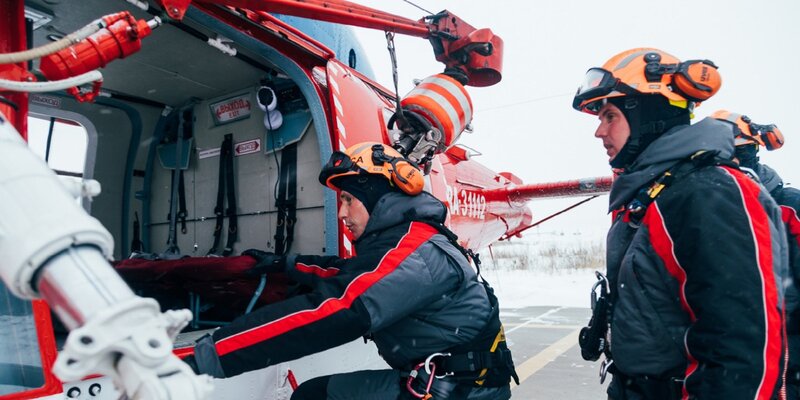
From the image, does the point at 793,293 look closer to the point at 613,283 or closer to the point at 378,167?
the point at 613,283

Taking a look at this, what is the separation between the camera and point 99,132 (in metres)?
4.43

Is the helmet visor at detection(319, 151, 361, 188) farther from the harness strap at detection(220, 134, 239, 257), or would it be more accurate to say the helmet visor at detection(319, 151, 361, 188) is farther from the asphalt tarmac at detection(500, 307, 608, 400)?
the asphalt tarmac at detection(500, 307, 608, 400)

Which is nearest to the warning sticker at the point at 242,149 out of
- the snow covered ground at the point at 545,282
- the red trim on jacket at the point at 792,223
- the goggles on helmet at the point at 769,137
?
the red trim on jacket at the point at 792,223

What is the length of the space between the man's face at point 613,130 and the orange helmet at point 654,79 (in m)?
0.05

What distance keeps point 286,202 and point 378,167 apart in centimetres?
140

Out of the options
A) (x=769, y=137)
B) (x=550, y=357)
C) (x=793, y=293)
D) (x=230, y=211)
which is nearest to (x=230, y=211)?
(x=230, y=211)

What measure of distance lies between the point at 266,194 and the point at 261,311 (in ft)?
7.03

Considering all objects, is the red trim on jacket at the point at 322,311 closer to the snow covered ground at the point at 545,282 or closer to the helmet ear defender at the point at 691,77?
the helmet ear defender at the point at 691,77

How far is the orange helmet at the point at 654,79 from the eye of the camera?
76.4 inches

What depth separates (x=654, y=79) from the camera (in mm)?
1981

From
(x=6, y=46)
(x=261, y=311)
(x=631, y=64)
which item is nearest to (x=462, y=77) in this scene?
(x=631, y=64)

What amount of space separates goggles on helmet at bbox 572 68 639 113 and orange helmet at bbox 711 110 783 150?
2.59 meters

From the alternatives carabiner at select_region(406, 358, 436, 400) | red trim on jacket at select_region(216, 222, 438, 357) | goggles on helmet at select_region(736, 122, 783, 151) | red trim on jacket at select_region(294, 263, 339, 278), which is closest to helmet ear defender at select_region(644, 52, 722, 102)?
red trim on jacket at select_region(216, 222, 438, 357)

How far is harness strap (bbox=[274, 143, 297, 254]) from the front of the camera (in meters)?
3.63
